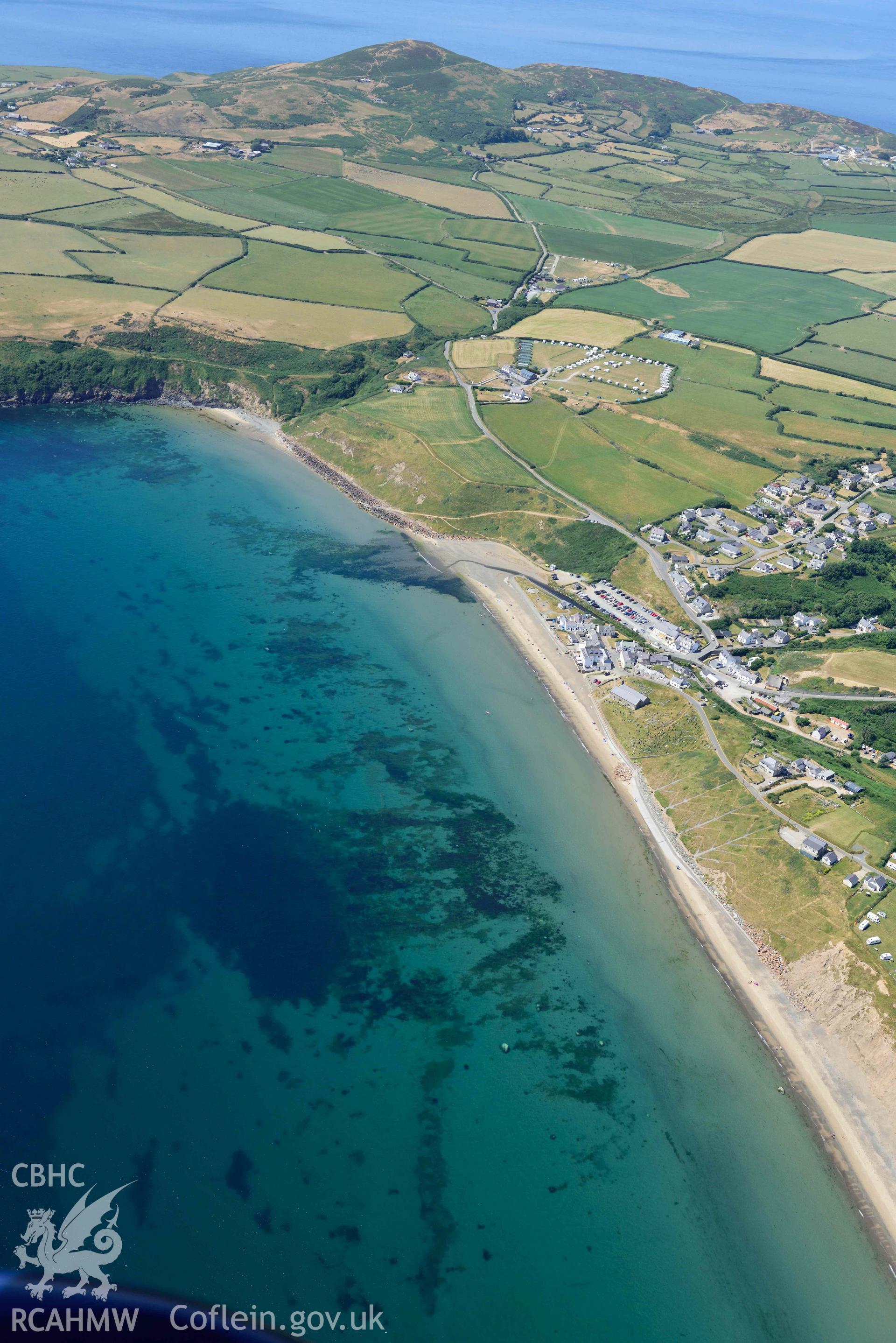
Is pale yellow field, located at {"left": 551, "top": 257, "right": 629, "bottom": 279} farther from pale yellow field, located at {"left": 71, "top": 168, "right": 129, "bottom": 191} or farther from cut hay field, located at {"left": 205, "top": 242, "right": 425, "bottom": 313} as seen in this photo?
pale yellow field, located at {"left": 71, "top": 168, "right": 129, "bottom": 191}

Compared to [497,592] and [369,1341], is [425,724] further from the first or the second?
[369,1341]

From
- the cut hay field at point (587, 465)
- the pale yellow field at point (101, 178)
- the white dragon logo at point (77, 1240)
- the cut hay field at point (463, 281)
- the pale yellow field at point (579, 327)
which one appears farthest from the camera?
the pale yellow field at point (101, 178)

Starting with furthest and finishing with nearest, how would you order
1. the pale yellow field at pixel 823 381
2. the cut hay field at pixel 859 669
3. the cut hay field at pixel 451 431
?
the pale yellow field at pixel 823 381
the cut hay field at pixel 451 431
the cut hay field at pixel 859 669

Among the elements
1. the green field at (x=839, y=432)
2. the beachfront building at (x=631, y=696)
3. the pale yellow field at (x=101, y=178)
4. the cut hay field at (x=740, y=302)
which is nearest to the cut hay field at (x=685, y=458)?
the green field at (x=839, y=432)

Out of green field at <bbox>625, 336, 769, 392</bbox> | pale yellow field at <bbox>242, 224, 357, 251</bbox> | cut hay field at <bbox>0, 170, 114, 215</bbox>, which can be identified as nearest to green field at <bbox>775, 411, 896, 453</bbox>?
green field at <bbox>625, 336, 769, 392</bbox>

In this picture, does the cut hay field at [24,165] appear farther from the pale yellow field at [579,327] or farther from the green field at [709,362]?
the green field at [709,362]

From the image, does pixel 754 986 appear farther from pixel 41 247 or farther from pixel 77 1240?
pixel 41 247
